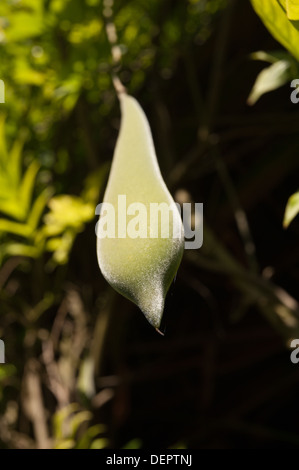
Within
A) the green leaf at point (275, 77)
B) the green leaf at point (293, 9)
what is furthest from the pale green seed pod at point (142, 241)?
the green leaf at point (275, 77)

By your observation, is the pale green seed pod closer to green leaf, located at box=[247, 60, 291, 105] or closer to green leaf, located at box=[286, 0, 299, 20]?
green leaf, located at box=[286, 0, 299, 20]

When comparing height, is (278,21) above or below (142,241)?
above

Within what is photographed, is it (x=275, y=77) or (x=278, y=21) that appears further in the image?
(x=275, y=77)

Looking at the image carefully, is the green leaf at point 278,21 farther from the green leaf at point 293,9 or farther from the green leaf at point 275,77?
the green leaf at point 275,77

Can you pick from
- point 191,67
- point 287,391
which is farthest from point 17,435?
point 191,67

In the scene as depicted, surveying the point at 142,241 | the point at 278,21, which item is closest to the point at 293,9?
the point at 278,21

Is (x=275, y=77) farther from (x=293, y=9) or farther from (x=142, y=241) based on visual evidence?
(x=142, y=241)
